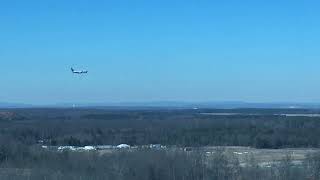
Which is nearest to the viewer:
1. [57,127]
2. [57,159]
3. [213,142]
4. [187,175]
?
[187,175]

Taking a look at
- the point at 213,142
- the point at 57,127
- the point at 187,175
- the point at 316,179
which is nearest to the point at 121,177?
the point at 187,175

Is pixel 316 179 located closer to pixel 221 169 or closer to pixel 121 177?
pixel 221 169

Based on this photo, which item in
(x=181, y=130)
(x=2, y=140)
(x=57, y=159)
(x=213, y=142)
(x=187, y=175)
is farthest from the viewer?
(x=181, y=130)

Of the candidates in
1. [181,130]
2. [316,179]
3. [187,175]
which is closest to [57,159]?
[187,175]

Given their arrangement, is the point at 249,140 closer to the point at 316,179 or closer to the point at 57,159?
the point at 57,159

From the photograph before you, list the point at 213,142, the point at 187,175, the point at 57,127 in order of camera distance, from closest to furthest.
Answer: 1. the point at 187,175
2. the point at 213,142
3. the point at 57,127

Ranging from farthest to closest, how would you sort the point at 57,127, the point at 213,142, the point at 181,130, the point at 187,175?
the point at 57,127 < the point at 181,130 < the point at 213,142 < the point at 187,175

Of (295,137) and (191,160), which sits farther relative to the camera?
(295,137)

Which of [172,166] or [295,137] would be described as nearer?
[172,166]
